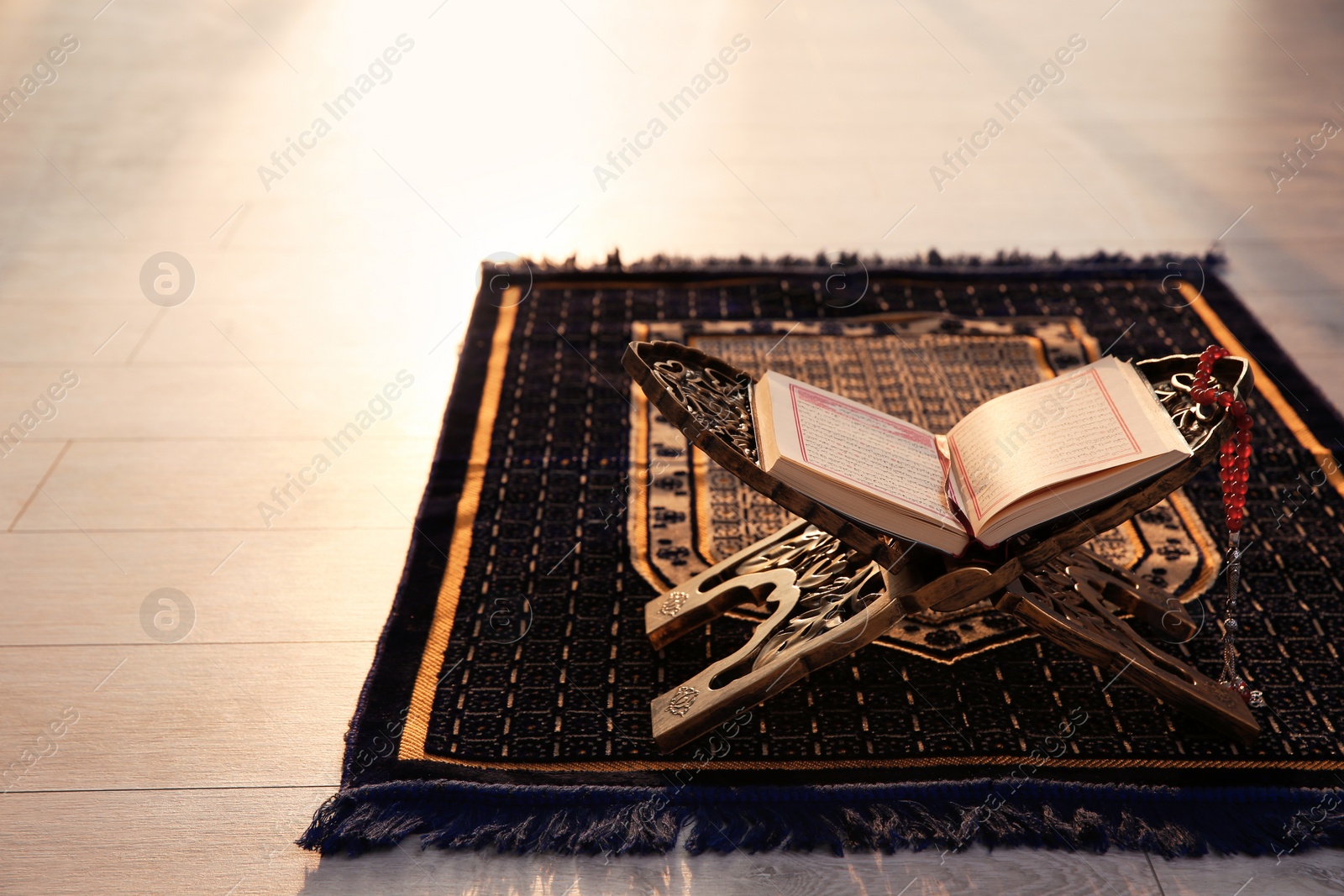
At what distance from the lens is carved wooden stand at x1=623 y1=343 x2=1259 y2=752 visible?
125 cm

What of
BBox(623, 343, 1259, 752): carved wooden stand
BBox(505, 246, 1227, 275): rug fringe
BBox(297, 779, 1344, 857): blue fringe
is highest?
BBox(505, 246, 1227, 275): rug fringe

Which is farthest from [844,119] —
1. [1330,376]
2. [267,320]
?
[267,320]

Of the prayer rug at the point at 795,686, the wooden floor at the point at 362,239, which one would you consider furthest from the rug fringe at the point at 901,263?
the prayer rug at the point at 795,686

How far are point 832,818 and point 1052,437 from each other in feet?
1.83

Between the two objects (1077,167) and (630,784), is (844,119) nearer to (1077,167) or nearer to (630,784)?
(1077,167)

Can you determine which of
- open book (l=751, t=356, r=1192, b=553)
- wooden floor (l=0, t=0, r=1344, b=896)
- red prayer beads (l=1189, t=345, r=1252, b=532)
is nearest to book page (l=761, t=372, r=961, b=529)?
open book (l=751, t=356, r=1192, b=553)

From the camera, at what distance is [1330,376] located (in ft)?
7.11

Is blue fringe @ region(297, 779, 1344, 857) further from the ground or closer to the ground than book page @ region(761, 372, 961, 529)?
closer to the ground

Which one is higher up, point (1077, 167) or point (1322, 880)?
point (1077, 167)

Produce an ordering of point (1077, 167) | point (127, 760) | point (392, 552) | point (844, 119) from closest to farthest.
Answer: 1. point (127, 760)
2. point (392, 552)
3. point (1077, 167)
4. point (844, 119)

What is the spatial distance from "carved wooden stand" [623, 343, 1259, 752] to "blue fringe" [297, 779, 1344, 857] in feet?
0.34

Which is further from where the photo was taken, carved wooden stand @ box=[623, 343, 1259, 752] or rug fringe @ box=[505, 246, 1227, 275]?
rug fringe @ box=[505, 246, 1227, 275]

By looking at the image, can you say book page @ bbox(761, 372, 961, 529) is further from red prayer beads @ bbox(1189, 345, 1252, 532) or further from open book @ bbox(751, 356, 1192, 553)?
red prayer beads @ bbox(1189, 345, 1252, 532)

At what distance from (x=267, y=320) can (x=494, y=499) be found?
0.85m
